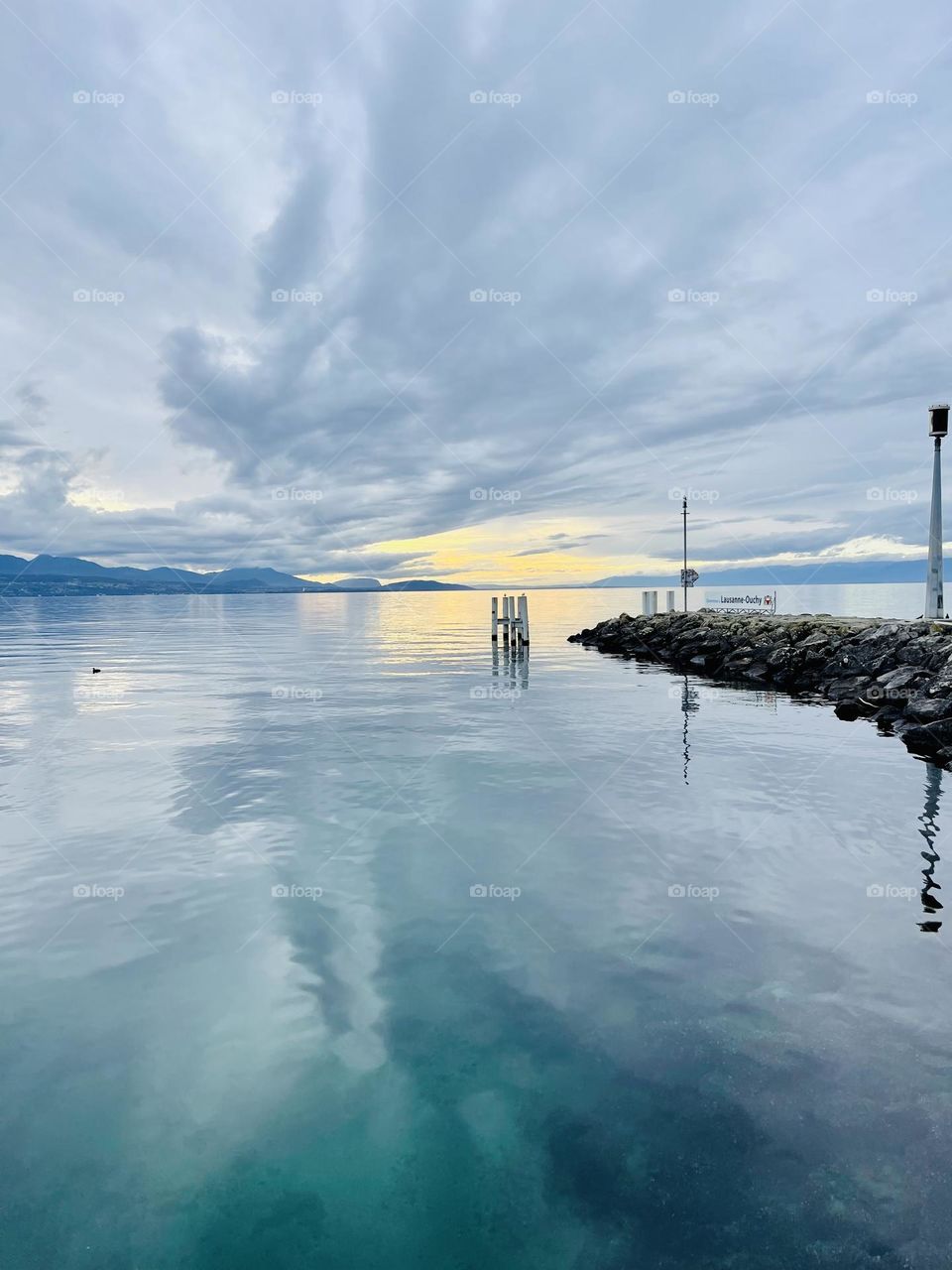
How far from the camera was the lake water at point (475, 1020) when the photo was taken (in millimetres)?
5613

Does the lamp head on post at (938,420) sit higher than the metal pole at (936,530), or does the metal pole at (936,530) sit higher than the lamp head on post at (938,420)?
the lamp head on post at (938,420)

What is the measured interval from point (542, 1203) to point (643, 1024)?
8.81 ft

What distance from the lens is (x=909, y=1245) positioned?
521 cm

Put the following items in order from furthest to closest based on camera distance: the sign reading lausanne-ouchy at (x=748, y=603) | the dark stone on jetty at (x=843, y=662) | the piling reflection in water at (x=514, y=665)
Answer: the sign reading lausanne-ouchy at (x=748, y=603)
the piling reflection in water at (x=514, y=665)
the dark stone on jetty at (x=843, y=662)

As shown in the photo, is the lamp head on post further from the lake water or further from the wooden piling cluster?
the wooden piling cluster

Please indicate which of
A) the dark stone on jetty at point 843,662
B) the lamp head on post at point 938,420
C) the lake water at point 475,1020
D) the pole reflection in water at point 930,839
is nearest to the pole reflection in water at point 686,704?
the lake water at point 475,1020

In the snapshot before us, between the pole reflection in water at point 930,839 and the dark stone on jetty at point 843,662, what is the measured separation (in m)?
2.17

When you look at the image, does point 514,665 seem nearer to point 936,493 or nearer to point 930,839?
point 936,493

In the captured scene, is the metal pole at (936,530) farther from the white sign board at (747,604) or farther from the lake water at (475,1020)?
the white sign board at (747,604)

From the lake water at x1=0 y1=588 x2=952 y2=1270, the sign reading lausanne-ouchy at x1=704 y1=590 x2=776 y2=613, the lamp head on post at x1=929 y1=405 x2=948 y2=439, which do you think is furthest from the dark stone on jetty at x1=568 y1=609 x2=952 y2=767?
the sign reading lausanne-ouchy at x1=704 y1=590 x2=776 y2=613

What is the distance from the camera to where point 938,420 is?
36.1 m

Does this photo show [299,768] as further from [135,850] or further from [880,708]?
[880,708]

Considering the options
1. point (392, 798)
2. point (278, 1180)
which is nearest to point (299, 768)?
point (392, 798)

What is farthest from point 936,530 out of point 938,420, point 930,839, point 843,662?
point 930,839
